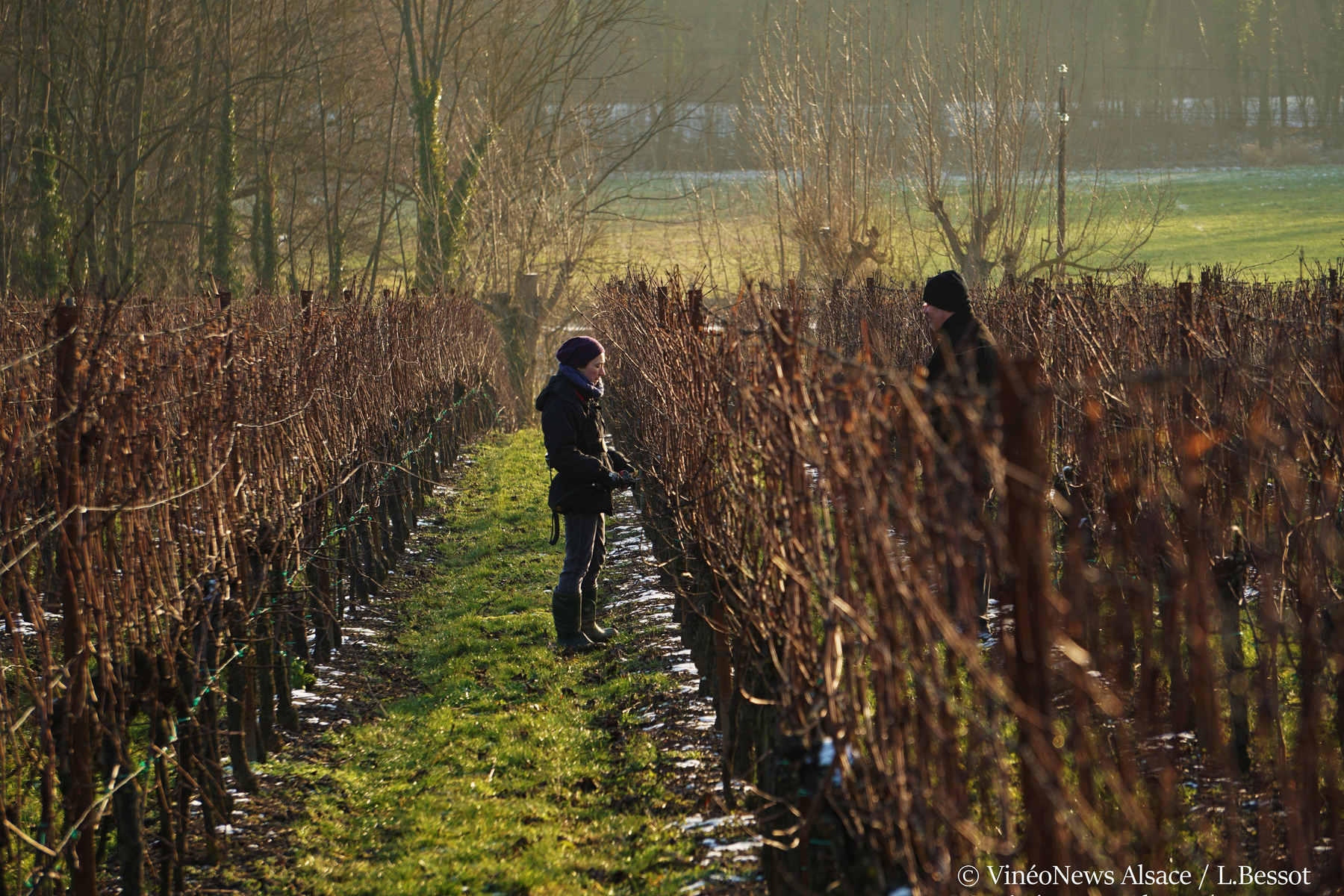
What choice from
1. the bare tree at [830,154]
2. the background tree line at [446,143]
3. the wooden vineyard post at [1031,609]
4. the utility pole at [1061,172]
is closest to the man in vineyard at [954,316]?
the wooden vineyard post at [1031,609]

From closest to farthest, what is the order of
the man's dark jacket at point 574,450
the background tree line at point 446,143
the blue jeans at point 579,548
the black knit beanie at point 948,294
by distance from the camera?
the black knit beanie at point 948,294 < the man's dark jacket at point 574,450 < the blue jeans at point 579,548 < the background tree line at point 446,143

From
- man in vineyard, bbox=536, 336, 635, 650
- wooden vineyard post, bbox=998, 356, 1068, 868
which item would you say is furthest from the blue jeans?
wooden vineyard post, bbox=998, 356, 1068, 868

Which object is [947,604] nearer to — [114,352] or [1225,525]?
[1225,525]

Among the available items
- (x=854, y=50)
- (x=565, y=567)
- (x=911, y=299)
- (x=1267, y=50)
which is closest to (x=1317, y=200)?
(x=1267, y=50)

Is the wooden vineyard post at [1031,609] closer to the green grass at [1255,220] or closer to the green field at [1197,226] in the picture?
the green field at [1197,226]

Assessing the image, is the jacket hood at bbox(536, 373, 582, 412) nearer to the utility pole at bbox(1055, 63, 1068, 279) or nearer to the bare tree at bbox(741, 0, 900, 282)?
the utility pole at bbox(1055, 63, 1068, 279)

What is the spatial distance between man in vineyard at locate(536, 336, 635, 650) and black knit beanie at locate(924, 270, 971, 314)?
1.72m

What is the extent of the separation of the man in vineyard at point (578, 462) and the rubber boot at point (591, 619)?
6.0 inches

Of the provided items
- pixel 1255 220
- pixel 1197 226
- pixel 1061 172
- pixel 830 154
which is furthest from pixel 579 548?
pixel 1255 220

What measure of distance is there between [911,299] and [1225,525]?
7.83 m

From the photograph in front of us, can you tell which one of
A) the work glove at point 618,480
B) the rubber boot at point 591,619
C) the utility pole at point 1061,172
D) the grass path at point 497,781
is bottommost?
the grass path at point 497,781

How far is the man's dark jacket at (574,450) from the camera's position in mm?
5844

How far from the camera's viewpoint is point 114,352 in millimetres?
4621

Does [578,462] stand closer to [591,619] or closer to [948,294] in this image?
[591,619]
